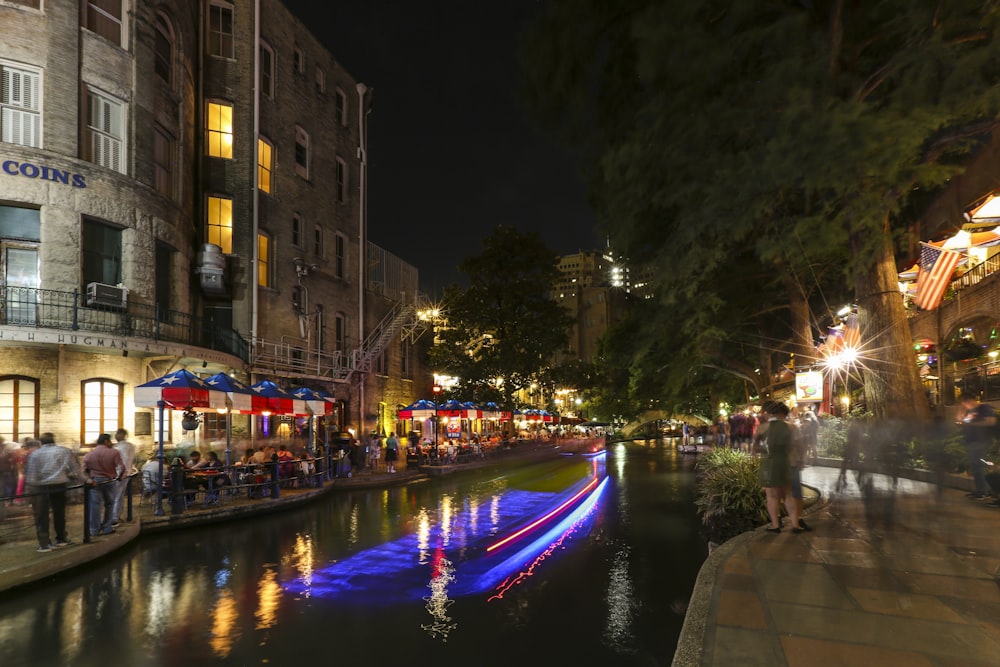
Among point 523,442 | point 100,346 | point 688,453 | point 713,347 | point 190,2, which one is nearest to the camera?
point 100,346

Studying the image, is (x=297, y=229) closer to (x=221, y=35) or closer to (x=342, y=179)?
(x=342, y=179)

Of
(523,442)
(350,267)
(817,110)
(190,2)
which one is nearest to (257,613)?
(817,110)

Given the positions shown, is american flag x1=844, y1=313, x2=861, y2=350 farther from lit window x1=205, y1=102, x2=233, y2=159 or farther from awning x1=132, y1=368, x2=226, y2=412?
lit window x1=205, y1=102, x2=233, y2=159

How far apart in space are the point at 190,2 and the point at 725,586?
27.1m

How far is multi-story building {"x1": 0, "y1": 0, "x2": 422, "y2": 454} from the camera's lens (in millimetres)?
16922

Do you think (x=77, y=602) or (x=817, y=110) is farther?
(x=817, y=110)

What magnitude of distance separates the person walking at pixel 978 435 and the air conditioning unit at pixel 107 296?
69.2 feet

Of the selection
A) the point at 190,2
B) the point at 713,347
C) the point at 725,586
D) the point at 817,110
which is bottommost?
the point at 725,586

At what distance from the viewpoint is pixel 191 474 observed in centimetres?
1496

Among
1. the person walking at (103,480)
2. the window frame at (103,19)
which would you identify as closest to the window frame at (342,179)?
the window frame at (103,19)

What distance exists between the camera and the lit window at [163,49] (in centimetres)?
2091

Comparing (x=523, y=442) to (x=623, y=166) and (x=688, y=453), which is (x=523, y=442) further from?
(x=623, y=166)

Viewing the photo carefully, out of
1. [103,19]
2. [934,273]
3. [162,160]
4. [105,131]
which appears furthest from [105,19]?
[934,273]

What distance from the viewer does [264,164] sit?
2709 centimetres
